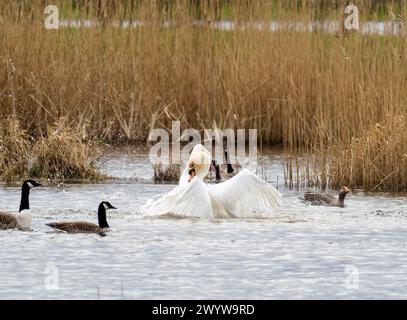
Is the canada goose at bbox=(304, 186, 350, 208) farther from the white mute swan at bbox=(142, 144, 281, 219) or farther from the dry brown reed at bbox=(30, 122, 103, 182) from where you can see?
the dry brown reed at bbox=(30, 122, 103, 182)

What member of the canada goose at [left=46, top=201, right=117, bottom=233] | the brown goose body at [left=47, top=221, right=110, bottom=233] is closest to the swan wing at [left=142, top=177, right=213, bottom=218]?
the canada goose at [left=46, top=201, right=117, bottom=233]

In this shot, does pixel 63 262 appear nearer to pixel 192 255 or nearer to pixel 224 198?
pixel 192 255

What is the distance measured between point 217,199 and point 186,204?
0.36 meters

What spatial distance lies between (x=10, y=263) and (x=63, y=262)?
37cm

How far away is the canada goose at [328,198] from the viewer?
12258 mm

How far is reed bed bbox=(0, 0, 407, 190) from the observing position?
584 inches

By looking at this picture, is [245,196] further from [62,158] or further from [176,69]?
[176,69]

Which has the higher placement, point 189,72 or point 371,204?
point 189,72

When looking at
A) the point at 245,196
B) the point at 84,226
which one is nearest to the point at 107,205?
the point at 84,226

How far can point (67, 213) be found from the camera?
1186 cm

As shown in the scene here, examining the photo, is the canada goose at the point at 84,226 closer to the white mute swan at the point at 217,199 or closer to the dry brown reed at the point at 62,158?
the white mute swan at the point at 217,199

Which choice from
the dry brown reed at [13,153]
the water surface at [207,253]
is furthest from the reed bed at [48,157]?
the water surface at [207,253]

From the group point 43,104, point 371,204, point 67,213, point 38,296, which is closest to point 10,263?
point 38,296

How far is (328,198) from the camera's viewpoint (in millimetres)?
12305
